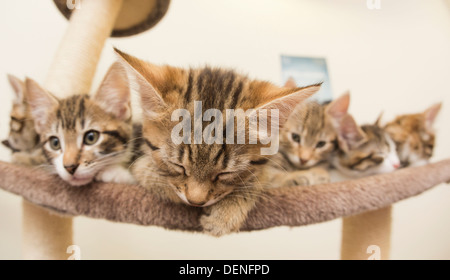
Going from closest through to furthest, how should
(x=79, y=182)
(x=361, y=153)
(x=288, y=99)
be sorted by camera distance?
(x=288, y=99) → (x=79, y=182) → (x=361, y=153)

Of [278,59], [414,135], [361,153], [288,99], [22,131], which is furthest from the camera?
[278,59]

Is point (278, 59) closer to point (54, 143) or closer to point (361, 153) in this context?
point (361, 153)

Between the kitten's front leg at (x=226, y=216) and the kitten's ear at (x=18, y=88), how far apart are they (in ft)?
1.96

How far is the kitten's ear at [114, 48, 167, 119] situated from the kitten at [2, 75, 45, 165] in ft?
1.28

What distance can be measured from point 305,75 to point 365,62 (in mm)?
314

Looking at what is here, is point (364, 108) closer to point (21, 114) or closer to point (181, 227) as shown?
point (181, 227)

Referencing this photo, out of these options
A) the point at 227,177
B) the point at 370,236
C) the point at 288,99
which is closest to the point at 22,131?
the point at 227,177

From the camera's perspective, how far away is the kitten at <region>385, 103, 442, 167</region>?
35.7 inches

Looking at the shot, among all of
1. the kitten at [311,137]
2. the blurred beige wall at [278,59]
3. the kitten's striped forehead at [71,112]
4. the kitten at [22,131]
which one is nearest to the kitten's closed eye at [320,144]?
the kitten at [311,137]

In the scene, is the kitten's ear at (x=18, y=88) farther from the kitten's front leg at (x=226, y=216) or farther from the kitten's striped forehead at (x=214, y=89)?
the kitten's front leg at (x=226, y=216)

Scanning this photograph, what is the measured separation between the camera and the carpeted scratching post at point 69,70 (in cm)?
75

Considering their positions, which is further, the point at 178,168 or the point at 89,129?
the point at 89,129

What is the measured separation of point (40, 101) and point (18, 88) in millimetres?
155

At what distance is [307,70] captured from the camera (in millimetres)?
1098
